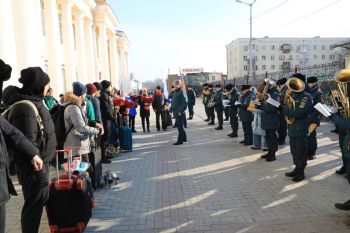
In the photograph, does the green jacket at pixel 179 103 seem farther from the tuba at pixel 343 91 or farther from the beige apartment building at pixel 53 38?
the tuba at pixel 343 91

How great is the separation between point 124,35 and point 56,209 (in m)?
55.8

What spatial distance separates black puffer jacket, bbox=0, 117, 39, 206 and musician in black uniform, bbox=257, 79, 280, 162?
568 centimetres

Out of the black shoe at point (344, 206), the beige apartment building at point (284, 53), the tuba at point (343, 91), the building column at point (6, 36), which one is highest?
the beige apartment building at point (284, 53)

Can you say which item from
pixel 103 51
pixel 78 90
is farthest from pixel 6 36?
pixel 103 51

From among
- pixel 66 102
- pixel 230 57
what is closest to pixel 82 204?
pixel 66 102

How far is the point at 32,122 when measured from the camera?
3.73 meters

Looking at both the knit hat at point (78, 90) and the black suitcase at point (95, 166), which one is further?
the black suitcase at point (95, 166)

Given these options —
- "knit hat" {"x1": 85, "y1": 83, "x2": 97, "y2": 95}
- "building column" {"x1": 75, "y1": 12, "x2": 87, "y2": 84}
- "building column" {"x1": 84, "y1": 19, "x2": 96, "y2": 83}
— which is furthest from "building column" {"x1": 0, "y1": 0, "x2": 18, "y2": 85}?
"building column" {"x1": 84, "y1": 19, "x2": 96, "y2": 83}

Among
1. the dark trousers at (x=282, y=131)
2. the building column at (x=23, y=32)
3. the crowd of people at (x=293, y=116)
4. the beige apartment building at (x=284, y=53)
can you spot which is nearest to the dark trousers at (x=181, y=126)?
the crowd of people at (x=293, y=116)

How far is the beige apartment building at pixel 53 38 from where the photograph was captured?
31.0 ft

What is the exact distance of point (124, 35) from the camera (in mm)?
57531

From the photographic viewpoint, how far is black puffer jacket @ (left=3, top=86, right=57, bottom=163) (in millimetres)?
3691

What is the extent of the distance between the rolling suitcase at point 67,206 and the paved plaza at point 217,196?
13.8 inches

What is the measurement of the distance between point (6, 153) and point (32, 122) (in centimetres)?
77
